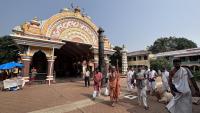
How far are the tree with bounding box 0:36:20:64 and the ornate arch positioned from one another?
19579 millimetres

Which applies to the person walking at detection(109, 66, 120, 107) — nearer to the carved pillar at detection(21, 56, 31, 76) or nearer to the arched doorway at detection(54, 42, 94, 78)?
the carved pillar at detection(21, 56, 31, 76)

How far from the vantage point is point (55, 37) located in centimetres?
1639

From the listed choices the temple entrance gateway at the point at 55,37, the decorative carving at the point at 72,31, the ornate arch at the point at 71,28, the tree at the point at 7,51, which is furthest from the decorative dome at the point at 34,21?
the tree at the point at 7,51

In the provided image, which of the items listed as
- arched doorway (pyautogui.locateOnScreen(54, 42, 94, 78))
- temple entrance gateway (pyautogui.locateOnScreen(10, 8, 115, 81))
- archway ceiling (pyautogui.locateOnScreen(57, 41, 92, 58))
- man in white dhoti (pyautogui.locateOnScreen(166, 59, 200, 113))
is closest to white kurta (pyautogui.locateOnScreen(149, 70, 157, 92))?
man in white dhoti (pyautogui.locateOnScreen(166, 59, 200, 113))

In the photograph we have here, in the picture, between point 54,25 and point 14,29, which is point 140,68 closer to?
point 54,25

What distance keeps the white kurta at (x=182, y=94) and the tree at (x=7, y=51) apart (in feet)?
108

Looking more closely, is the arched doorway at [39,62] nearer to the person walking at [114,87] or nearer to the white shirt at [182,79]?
the person walking at [114,87]

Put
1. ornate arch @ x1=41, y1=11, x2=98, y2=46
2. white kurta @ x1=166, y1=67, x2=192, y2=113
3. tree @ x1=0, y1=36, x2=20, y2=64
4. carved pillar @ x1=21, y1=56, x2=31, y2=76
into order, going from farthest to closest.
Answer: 1. tree @ x1=0, y1=36, x2=20, y2=64
2. ornate arch @ x1=41, y1=11, x2=98, y2=46
3. carved pillar @ x1=21, y1=56, x2=31, y2=76
4. white kurta @ x1=166, y1=67, x2=192, y2=113

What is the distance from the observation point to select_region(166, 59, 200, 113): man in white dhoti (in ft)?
14.5

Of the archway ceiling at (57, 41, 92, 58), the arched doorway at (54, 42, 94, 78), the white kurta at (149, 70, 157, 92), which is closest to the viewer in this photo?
the white kurta at (149, 70, 157, 92)

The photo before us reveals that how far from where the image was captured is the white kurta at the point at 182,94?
14.5 ft

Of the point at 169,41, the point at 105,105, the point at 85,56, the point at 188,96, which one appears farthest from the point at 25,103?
the point at 169,41

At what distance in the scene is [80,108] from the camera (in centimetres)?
738

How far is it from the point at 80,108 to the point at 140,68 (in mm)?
3152
